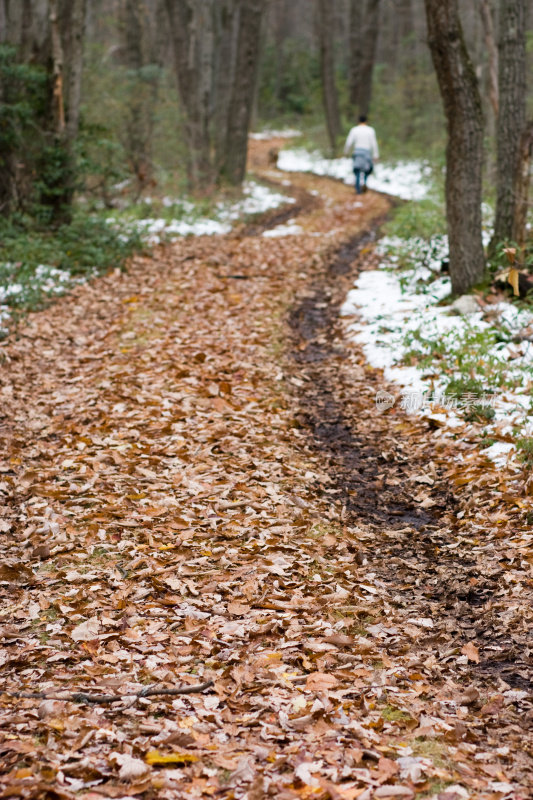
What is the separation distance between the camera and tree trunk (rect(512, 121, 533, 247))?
381 inches

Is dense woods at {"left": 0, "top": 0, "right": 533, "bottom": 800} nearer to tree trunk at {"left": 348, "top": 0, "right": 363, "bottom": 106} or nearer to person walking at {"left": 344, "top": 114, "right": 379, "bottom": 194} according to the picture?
person walking at {"left": 344, "top": 114, "right": 379, "bottom": 194}

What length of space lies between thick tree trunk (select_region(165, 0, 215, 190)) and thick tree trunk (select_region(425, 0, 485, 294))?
10443 mm

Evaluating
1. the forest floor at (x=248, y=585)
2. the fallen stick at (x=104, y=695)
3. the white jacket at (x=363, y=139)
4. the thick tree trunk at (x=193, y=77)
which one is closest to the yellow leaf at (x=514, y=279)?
the forest floor at (x=248, y=585)

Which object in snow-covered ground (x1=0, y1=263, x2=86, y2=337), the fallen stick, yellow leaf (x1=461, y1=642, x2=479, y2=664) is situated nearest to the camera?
the fallen stick

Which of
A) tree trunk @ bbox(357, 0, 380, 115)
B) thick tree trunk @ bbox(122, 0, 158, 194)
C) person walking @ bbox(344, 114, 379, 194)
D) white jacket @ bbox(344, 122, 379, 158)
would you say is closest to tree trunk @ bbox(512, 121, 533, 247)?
person walking @ bbox(344, 114, 379, 194)

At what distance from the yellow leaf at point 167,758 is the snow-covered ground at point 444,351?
3.88 meters

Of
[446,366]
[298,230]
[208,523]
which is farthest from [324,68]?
[208,523]

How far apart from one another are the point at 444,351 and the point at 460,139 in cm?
298

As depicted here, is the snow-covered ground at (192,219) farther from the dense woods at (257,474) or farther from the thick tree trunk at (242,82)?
the thick tree trunk at (242,82)

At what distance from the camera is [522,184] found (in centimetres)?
985

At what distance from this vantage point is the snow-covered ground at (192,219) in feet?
49.1

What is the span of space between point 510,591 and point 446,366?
377 centimetres

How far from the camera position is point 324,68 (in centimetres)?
2923

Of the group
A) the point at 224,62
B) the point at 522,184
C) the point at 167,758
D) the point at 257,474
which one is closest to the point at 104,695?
the point at 167,758
